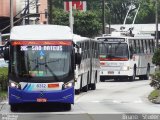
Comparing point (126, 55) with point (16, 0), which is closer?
point (126, 55)

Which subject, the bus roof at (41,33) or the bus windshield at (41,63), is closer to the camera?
the bus windshield at (41,63)

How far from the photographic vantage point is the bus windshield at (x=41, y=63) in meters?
23.1

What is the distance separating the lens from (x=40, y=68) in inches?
912

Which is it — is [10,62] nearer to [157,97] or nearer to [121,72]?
[157,97]

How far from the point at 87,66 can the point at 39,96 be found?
11754 millimetres

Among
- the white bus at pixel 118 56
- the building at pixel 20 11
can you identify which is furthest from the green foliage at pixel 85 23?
the white bus at pixel 118 56

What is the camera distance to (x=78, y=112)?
907 inches

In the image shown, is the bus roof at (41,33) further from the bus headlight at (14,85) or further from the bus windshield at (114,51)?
the bus windshield at (114,51)

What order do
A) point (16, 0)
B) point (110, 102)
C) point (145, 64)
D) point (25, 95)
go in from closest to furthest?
point (25, 95)
point (110, 102)
point (145, 64)
point (16, 0)

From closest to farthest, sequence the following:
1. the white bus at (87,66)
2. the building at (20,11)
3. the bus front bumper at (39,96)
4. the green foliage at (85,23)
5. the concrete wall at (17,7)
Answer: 1. the bus front bumper at (39,96)
2. the white bus at (87,66)
3. the building at (20,11)
4. the concrete wall at (17,7)
5. the green foliage at (85,23)

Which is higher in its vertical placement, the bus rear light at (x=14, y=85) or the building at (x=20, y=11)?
the building at (x=20, y=11)

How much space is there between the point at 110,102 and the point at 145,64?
20919mm

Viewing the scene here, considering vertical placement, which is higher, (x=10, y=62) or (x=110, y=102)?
(x=10, y=62)

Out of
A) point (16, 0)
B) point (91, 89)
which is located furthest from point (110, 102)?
point (16, 0)
